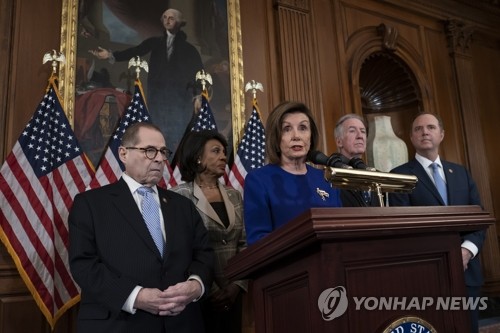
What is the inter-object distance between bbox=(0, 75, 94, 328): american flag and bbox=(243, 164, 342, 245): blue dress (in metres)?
1.81

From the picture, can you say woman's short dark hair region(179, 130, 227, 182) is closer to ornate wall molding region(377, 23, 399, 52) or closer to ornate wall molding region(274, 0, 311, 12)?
ornate wall molding region(274, 0, 311, 12)

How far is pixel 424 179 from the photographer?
288cm

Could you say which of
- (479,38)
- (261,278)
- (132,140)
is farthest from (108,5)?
(479,38)

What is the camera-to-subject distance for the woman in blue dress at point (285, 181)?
179cm

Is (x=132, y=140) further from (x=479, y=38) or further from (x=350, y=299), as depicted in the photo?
(x=479, y=38)

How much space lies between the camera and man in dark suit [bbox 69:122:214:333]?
1962mm

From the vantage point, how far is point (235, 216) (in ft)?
9.65

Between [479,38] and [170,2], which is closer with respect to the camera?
[170,2]

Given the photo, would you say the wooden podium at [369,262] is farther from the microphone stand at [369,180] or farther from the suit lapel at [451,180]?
the suit lapel at [451,180]

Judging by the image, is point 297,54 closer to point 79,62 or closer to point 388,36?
point 388,36

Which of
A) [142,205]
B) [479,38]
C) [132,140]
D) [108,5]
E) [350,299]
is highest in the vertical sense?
[479,38]

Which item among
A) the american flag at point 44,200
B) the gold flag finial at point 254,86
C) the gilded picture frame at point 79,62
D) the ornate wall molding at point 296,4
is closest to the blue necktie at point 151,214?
the american flag at point 44,200

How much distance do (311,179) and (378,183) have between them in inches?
21.7

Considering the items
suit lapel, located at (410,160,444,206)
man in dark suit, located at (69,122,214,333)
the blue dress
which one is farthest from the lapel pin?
suit lapel, located at (410,160,444,206)
